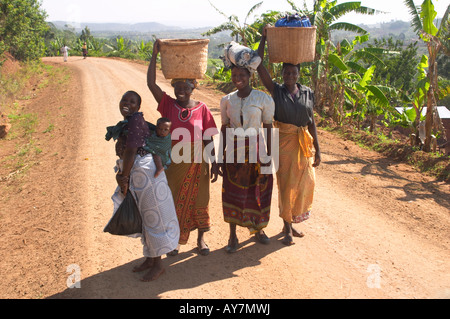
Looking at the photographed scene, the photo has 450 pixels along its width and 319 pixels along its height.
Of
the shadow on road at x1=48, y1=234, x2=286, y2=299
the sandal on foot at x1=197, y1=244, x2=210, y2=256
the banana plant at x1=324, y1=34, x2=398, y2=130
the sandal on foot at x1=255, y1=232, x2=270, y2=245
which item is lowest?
the shadow on road at x1=48, y1=234, x2=286, y2=299

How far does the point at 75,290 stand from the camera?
3326 millimetres

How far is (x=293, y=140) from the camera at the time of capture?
13.0 feet

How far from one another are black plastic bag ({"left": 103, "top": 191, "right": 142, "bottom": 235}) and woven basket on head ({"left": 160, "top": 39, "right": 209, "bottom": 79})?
1.16 meters

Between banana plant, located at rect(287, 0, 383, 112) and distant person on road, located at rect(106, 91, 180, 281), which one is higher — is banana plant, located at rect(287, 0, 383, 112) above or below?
above

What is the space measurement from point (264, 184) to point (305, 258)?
0.84m

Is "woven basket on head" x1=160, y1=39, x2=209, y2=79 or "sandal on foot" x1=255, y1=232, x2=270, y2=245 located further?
"sandal on foot" x1=255, y1=232, x2=270, y2=245

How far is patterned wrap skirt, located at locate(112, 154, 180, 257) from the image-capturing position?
3219mm

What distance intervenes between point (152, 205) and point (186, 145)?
67 centimetres

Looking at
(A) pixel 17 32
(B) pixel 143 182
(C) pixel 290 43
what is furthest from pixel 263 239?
(A) pixel 17 32

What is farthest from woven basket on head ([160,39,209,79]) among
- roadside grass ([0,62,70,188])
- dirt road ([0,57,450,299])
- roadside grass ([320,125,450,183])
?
roadside grass ([320,125,450,183])

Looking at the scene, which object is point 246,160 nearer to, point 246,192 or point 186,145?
point 246,192

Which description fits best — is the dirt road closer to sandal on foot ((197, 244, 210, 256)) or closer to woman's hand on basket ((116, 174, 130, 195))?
sandal on foot ((197, 244, 210, 256))

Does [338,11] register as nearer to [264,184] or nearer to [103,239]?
[264,184]
